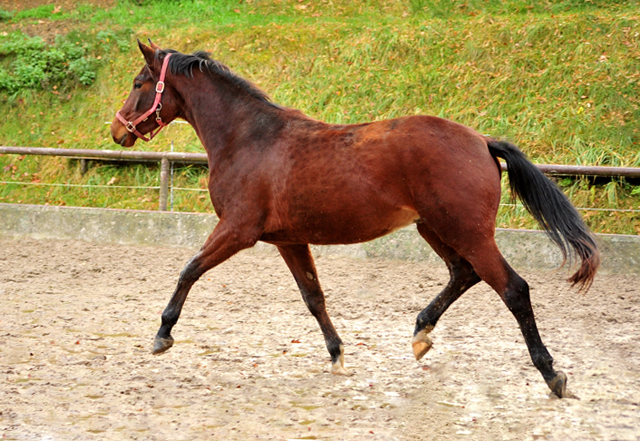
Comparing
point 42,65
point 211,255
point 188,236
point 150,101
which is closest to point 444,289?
point 211,255

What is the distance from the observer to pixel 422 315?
13.1 feet

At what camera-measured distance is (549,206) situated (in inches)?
142

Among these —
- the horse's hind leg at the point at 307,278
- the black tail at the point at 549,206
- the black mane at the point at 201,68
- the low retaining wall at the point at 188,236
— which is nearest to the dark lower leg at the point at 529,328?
the black tail at the point at 549,206

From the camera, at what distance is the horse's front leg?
3824 millimetres

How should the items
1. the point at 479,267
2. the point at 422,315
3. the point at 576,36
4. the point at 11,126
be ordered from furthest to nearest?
1. the point at 11,126
2. the point at 576,36
3. the point at 422,315
4. the point at 479,267

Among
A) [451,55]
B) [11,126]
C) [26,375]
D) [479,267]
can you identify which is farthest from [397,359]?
[11,126]

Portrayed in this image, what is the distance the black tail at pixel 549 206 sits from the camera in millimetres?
3518

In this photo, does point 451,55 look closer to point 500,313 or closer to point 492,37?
point 492,37

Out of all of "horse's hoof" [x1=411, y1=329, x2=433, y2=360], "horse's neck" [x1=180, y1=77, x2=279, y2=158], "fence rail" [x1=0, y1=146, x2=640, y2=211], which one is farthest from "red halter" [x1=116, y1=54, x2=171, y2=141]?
"fence rail" [x1=0, y1=146, x2=640, y2=211]

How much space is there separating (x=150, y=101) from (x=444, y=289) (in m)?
2.38

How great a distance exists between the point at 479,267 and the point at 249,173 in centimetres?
149

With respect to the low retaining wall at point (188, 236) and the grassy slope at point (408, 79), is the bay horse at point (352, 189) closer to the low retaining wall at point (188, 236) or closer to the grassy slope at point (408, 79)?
the low retaining wall at point (188, 236)

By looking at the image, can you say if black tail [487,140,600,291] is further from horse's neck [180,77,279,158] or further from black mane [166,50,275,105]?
black mane [166,50,275,105]

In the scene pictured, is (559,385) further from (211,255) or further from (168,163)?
(168,163)
